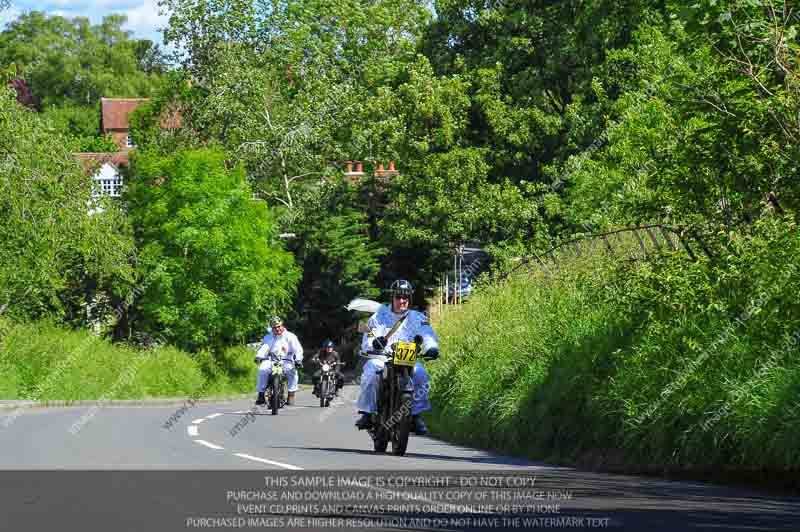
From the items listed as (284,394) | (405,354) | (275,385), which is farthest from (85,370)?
(405,354)

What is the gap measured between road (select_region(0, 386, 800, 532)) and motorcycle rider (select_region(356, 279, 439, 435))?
0.58 metres

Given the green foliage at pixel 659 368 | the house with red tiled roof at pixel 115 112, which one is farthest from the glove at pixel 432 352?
the house with red tiled roof at pixel 115 112

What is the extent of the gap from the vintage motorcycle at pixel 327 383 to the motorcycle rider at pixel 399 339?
19.8 meters

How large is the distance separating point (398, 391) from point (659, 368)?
3.08 metres

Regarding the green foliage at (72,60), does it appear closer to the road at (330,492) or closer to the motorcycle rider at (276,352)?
the motorcycle rider at (276,352)

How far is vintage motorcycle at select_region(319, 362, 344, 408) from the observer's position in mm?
37812

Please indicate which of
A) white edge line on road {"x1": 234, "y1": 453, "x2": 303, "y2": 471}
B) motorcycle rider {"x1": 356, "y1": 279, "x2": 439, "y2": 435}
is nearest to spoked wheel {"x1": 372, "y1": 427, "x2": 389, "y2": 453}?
motorcycle rider {"x1": 356, "y1": 279, "x2": 439, "y2": 435}

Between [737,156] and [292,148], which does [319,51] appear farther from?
[737,156]

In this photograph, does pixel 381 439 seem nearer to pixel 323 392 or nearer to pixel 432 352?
pixel 432 352

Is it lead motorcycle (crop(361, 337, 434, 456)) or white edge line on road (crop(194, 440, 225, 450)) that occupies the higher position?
lead motorcycle (crop(361, 337, 434, 456))

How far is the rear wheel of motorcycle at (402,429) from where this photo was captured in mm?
17078

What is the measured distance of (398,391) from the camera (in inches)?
678

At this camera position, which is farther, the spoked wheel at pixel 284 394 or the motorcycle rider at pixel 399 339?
the spoked wheel at pixel 284 394

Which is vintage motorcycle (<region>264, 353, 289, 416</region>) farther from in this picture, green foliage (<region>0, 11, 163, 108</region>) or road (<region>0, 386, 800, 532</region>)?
green foliage (<region>0, 11, 163, 108</region>)
